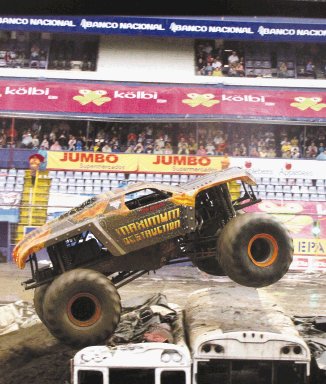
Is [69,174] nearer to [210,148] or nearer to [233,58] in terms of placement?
[210,148]

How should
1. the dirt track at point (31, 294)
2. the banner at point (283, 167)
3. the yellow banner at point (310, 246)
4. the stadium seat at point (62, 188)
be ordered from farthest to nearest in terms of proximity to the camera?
the banner at point (283, 167), the stadium seat at point (62, 188), the yellow banner at point (310, 246), the dirt track at point (31, 294)

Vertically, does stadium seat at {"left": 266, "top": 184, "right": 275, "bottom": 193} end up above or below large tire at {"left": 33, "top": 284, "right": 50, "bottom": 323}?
above

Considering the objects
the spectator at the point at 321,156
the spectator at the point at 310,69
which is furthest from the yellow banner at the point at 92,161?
the spectator at the point at 310,69

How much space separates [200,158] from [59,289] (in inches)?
527

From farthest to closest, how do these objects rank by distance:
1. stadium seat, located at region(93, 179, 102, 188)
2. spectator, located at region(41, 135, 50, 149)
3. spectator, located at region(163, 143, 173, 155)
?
spectator, located at region(41, 135, 50, 149), spectator, located at region(163, 143, 173, 155), stadium seat, located at region(93, 179, 102, 188)

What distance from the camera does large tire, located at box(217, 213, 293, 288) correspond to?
20.9 feet

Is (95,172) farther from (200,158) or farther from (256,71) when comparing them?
(256,71)

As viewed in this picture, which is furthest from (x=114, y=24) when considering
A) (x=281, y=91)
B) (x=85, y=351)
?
(x=85, y=351)

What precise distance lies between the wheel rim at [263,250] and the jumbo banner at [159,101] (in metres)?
14.7

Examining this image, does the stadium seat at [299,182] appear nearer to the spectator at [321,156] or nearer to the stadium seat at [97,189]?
the spectator at [321,156]

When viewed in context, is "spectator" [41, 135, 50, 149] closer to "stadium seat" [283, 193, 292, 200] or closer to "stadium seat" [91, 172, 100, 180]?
"stadium seat" [91, 172, 100, 180]

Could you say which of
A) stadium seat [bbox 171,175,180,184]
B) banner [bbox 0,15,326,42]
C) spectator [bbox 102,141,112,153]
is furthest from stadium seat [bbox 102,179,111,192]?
banner [bbox 0,15,326,42]

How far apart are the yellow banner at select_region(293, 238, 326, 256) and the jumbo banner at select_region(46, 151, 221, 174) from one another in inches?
194

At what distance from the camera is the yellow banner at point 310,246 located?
48.2 feet
